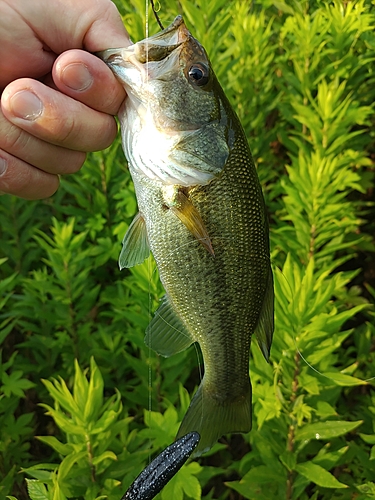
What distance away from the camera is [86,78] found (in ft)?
3.76

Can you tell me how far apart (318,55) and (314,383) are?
1.40m

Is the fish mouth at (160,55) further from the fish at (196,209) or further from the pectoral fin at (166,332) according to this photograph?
the pectoral fin at (166,332)

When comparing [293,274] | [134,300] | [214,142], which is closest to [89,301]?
[134,300]

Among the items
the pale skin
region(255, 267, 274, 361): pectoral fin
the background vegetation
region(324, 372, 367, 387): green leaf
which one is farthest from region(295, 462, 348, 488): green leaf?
the pale skin

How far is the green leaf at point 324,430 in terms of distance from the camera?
132 centimetres

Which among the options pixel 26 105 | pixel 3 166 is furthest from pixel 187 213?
pixel 3 166

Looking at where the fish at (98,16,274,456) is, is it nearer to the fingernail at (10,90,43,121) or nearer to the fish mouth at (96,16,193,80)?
the fish mouth at (96,16,193,80)

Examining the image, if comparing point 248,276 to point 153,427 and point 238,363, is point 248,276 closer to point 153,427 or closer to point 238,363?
point 238,363

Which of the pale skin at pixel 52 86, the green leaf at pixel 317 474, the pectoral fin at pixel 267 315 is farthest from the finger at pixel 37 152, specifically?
the green leaf at pixel 317 474

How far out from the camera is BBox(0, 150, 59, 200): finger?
4.40ft

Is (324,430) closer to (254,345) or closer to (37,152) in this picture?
(254,345)

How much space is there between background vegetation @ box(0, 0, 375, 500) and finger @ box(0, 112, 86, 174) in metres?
0.34

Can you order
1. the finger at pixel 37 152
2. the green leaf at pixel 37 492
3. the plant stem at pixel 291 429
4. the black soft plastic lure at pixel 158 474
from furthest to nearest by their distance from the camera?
1. the plant stem at pixel 291 429
2. the finger at pixel 37 152
3. the green leaf at pixel 37 492
4. the black soft plastic lure at pixel 158 474

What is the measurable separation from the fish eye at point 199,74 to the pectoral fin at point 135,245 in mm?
312
